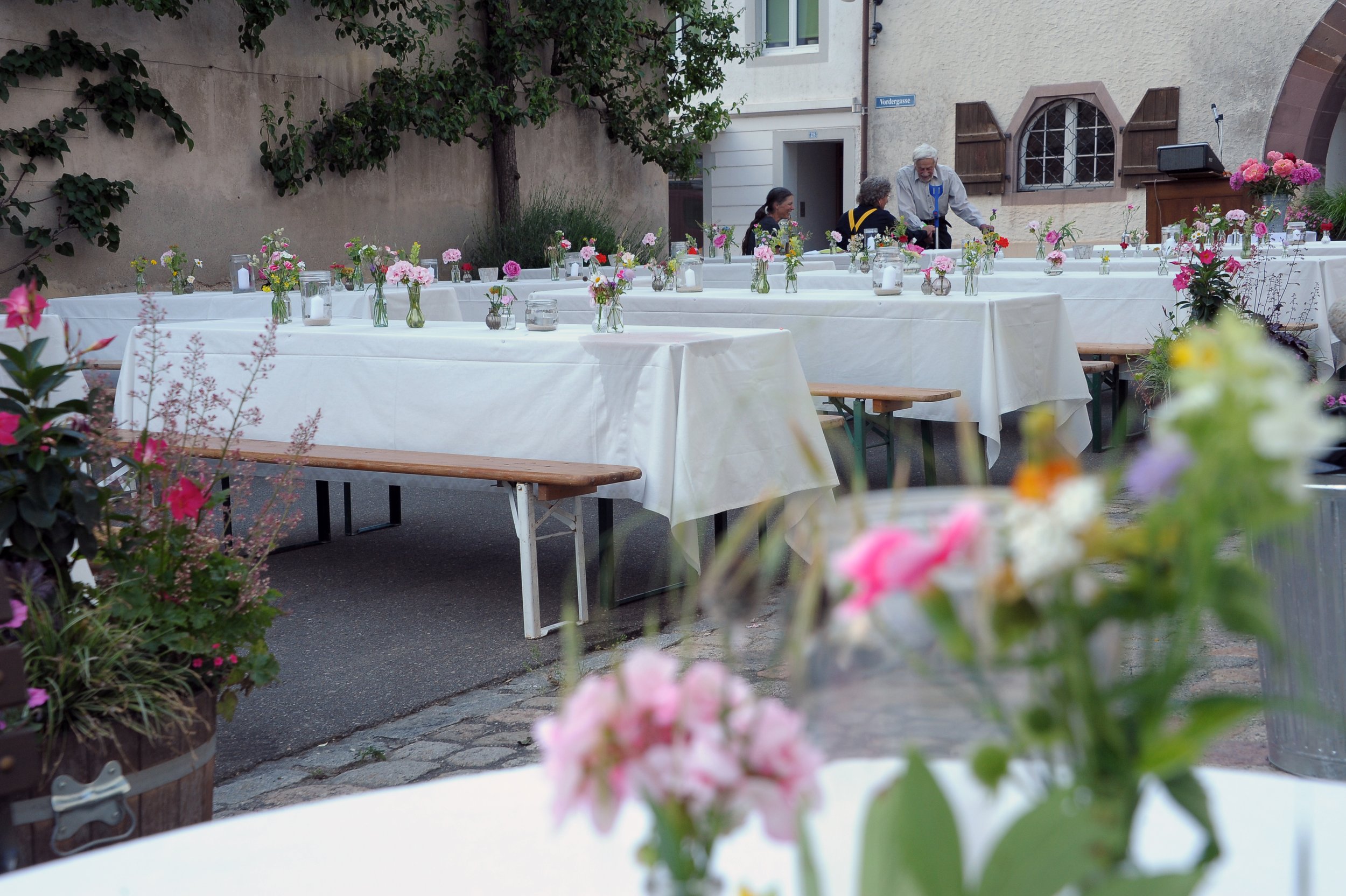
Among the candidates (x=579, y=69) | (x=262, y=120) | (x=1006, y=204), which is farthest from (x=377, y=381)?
(x=1006, y=204)

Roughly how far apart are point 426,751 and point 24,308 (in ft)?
4.37

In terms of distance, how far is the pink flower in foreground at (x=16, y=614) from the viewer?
175cm

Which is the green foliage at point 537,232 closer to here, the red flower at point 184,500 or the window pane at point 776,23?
the window pane at point 776,23

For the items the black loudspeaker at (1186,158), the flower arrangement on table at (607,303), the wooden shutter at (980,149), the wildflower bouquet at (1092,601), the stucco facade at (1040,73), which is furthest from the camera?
the wooden shutter at (980,149)

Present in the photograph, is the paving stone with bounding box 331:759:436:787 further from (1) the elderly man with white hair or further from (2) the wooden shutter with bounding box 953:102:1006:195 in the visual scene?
(2) the wooden shutter with bounding box 953:102:1006:195

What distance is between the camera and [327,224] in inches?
449

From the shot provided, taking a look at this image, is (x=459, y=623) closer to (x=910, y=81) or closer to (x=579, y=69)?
(x=579, y=69)

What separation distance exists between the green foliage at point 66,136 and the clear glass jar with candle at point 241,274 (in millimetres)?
1812

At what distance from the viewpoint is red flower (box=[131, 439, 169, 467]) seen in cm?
224

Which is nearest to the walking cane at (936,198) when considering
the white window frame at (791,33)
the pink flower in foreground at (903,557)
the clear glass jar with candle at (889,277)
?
the clear glass jar with candle at (889,277)

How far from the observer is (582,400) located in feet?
14.3

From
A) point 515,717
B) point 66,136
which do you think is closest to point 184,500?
point 515,717

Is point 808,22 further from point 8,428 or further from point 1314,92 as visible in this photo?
point 8,428

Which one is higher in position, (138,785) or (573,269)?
(573,269)
